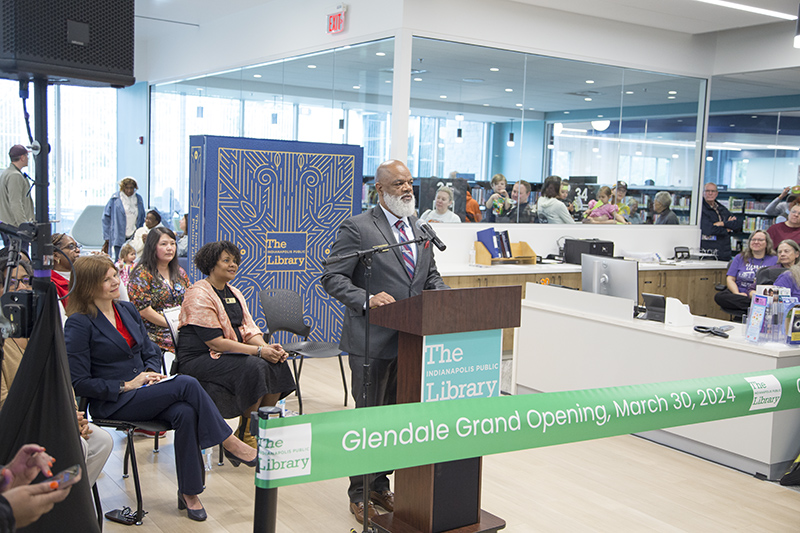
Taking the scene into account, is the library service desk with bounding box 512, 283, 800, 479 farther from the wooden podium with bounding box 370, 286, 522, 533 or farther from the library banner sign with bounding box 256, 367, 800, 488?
the wooden podium with bounding box 370, 286, 522, 533

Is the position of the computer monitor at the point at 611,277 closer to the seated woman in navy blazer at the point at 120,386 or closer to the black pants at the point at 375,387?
the black pants at the point at 375,387

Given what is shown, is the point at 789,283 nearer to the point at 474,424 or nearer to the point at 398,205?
the point at 398,205

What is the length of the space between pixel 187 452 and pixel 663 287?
6.48 meters

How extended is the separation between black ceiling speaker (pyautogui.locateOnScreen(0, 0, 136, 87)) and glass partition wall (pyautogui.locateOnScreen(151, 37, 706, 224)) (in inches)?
183

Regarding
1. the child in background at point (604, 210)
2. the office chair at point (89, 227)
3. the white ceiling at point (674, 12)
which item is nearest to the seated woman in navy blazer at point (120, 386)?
the white ceiling at point (674, 12)

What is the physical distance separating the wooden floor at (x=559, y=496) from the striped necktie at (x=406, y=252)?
125cm

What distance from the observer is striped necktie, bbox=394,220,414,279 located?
3.55 m

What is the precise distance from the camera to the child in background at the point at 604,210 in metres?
8.76

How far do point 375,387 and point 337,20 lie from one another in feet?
17.1

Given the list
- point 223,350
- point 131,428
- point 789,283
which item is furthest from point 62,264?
point 789,283

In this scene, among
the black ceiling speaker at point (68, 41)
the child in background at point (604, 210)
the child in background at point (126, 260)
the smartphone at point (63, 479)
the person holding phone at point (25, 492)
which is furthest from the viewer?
the child in background at point (604, 210)

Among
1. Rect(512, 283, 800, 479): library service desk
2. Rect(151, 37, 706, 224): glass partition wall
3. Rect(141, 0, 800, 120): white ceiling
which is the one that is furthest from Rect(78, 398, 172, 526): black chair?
Rect(141, 0, 800, 120): white ceiling

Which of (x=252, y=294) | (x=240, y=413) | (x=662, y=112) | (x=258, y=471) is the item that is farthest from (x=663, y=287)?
(x=258, y=471)

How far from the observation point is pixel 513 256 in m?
7.76
